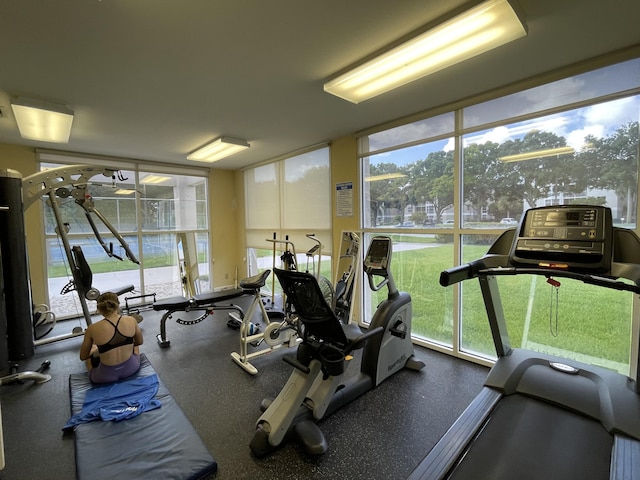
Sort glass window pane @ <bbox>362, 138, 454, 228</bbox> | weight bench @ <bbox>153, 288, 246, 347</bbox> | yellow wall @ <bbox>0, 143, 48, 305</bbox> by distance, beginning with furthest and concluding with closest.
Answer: yellow wall @ <bbox>0, 143, 48, 305</bbox>
weight bench @ <bbox>153, 288, 246, 347</bbox>
glass window pane @ <bbox>362, 138, 454, 228</bbox>

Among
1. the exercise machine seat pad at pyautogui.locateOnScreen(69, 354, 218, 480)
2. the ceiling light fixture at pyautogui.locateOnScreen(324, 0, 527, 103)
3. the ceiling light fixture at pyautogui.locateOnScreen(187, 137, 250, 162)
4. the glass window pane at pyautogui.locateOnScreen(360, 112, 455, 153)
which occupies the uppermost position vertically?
the ceiling light fixture at pyautogui.locateOnScreen(187, 137, 250, 162)

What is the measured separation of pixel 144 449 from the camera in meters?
1.92

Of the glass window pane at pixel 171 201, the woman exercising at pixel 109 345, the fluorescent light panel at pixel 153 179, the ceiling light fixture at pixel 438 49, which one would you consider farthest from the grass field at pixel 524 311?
the fluorescent light panel at pixel 153 179

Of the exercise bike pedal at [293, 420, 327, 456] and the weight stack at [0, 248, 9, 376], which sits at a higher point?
the weight stack at [0, 248, 9, 376]

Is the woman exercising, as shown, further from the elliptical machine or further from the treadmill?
the treadmill

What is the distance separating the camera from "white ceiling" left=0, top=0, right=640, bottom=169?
166cm

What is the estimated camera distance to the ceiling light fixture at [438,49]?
5.37 ft

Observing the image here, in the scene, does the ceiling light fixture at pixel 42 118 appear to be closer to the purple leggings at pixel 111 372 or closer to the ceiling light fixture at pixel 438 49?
the purple leggings at pixel 111 372

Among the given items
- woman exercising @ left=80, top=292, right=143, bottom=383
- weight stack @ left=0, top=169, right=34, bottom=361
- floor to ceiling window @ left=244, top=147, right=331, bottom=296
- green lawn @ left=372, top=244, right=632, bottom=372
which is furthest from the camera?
floor to ceiling window @ left=244, top=147, right=331, bottom=296

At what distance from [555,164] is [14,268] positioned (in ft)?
17.3

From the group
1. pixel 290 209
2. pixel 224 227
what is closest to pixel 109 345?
pixel 290 209

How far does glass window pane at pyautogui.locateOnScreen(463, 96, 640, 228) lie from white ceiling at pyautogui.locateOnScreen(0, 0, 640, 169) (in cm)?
45

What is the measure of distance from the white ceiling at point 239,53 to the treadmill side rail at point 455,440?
7.79 ft

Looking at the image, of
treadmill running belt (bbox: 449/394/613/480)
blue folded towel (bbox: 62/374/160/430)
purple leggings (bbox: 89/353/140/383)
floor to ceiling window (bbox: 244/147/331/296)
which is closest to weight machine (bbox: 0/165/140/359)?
purple leggings (bbox: 89/353/140/383)
